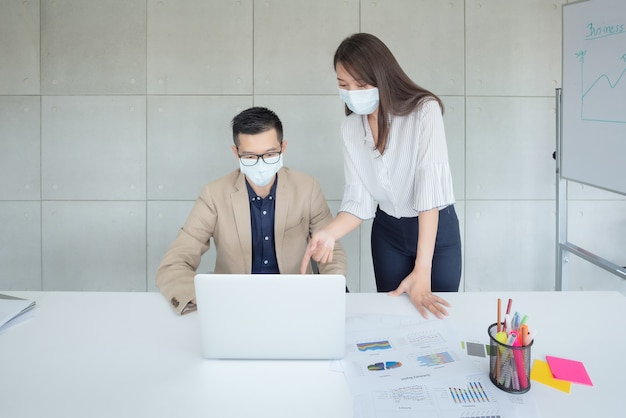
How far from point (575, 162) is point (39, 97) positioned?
3.05 metres

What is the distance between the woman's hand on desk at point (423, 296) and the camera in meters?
1.41

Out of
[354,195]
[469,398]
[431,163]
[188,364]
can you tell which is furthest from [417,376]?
[354,195]

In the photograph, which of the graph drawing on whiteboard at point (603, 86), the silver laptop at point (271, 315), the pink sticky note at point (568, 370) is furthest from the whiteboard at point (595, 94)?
the silver laptop at point (271, 315)

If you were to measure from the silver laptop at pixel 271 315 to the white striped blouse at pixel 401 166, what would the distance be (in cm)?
64

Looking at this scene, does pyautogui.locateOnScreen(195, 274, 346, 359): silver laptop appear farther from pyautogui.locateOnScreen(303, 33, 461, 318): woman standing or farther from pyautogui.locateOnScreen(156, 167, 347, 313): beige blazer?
pyautogui.locateOnScreen(156, 167, 347, 313): beige blazer

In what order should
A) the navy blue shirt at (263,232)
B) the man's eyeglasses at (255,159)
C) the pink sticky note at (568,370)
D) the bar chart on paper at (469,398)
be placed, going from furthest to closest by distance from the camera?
the navy blue shirt at (263,232)
the man's eyeglasses at (255,159)
the pink sticky note at (568,370)
the bar chart on paper at (469,398)

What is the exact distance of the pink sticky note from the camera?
1051 mm

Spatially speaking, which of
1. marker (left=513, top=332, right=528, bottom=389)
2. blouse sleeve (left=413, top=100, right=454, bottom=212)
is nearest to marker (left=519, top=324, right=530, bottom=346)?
marker (left=513, top=332, right=528, bottom=389)

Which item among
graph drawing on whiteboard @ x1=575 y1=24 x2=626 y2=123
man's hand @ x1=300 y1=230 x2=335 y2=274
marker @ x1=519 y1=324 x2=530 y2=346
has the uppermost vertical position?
graph drawing on whiteboard @ x1=575 y1=24 x2=626 y2=123

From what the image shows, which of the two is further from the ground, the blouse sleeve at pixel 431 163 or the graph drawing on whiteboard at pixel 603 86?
the graph drawing on whiteboard at pixel 603 86

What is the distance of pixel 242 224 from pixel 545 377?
119 centimetres

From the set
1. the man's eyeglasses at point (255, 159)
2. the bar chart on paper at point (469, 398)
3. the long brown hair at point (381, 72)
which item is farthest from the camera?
the man's eyeglasses at point (255, 159)

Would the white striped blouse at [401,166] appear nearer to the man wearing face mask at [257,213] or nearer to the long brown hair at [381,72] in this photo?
the long brown hair at [381,72]

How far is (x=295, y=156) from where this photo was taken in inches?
123
